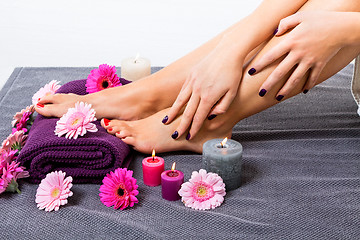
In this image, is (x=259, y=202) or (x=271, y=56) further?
(x=271, y=56)

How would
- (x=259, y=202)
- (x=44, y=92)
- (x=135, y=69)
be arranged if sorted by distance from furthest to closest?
(x=135, y=69)
(x=44, y=92)
(x=259, y=202)

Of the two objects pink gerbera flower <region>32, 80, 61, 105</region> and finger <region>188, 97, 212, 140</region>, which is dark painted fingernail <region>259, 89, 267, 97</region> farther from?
pink gerbera flower <region>32, 80, 61, 105</region>

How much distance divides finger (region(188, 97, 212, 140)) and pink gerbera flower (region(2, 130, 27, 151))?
0.52m

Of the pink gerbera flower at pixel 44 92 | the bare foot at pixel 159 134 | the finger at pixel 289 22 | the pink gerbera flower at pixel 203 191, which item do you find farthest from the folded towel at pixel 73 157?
the finger at pixel 289 22

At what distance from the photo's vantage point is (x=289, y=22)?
5.00 feet

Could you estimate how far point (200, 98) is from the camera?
1588mm

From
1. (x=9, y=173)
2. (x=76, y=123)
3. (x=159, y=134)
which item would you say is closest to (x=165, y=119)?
(x=159, y=134)

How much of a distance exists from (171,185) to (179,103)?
0.32 meters

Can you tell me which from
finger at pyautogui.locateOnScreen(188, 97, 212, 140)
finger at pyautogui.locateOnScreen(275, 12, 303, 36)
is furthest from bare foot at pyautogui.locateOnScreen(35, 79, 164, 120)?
finger at pyautogui.locateOnScreen(275, 12, 303, 36)

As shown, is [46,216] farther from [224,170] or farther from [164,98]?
[164,98]

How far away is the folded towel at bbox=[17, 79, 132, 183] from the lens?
148cm

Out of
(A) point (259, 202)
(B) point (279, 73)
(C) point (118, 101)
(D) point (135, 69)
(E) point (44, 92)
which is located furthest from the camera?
(D) point (135, 69)

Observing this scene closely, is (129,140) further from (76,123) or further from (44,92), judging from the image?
(44,92)

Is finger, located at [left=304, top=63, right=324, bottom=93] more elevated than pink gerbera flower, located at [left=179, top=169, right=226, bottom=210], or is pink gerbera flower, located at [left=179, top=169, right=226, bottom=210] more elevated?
finger, located at [left=304, top=63, right=324, bottom=93]
